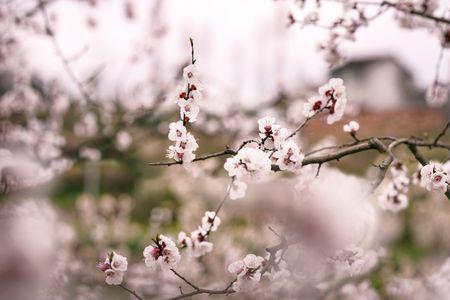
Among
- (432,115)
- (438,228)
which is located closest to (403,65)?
(432,115)

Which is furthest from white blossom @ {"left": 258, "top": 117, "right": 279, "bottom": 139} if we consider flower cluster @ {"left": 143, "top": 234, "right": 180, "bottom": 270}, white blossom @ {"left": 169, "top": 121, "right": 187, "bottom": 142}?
flower cluster @ {"left": 143, "top": 234, "right": 180, "bottom": 270}

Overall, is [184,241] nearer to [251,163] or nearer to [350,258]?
[251,163]

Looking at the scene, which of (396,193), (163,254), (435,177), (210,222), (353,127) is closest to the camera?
(435,177)

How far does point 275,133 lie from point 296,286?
49.9 inches

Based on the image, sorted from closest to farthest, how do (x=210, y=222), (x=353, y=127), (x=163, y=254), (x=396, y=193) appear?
(x=163, y=254) < (x=210, y=222) < (x=353, y=127) < (x=396, y=193)

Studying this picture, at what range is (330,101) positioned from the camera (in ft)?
6.89

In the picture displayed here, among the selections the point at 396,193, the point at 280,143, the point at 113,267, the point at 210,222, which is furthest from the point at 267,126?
the point at 396,193

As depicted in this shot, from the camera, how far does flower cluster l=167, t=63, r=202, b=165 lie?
6.24 feet

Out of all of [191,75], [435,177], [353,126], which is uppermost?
[353,126]

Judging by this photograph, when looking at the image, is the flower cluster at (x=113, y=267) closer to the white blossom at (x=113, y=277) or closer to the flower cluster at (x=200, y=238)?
the white blossom at (x=113, y=277)

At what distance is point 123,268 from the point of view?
6.65 ft

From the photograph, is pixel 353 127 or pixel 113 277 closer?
pixel 113 277

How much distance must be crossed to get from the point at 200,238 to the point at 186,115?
2.04 ft

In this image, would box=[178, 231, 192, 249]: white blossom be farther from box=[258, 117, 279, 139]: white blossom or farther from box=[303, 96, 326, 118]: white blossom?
box=[303, 96, 326, 118]: white blossom
